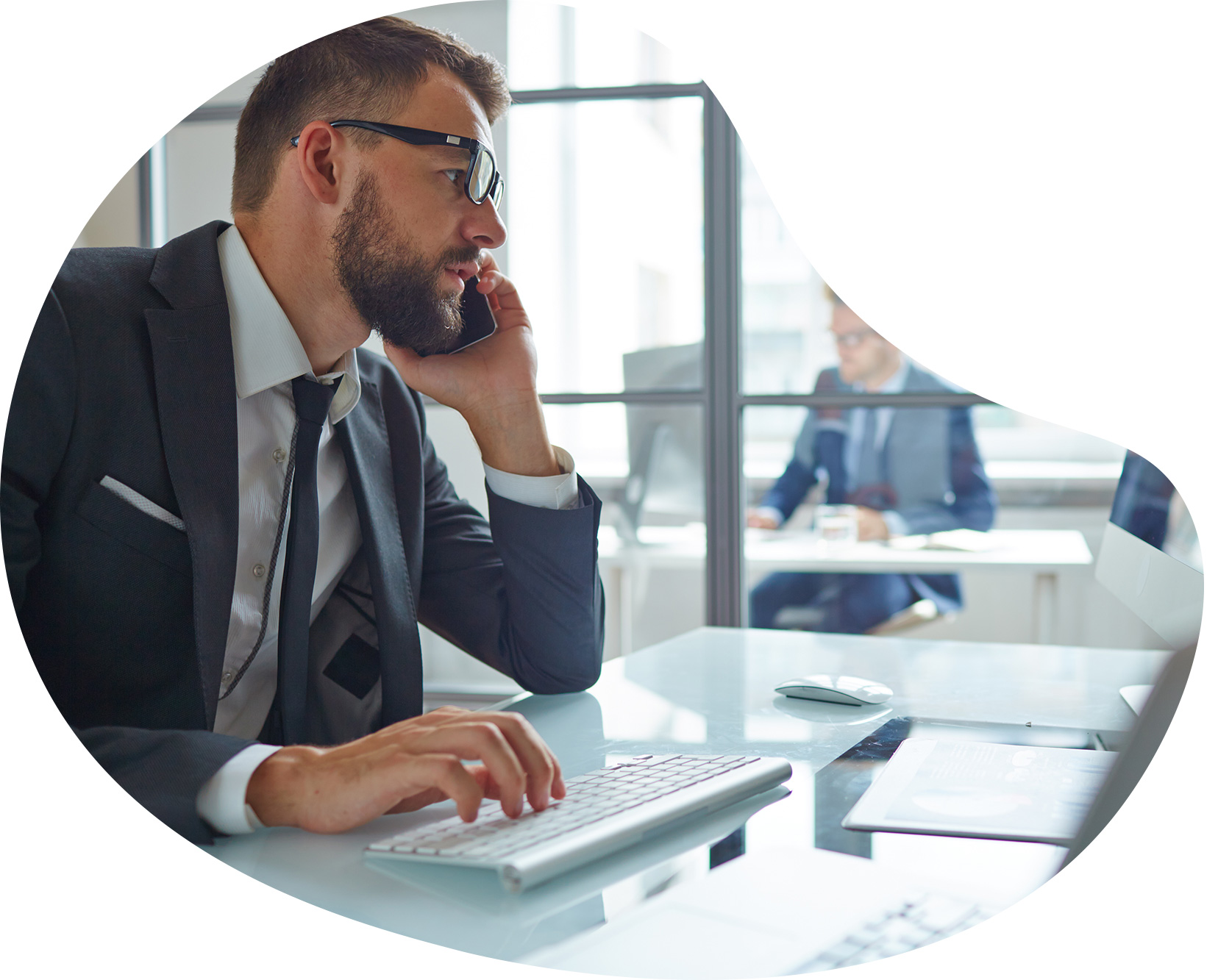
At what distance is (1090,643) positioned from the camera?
3.67 metres

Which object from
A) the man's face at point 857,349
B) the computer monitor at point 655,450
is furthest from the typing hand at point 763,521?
the man's face at point 857,349

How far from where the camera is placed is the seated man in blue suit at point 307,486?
754mm

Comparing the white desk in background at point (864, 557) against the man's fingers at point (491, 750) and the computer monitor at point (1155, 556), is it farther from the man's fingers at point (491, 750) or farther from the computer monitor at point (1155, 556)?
the man's fingers at point (491, 750)

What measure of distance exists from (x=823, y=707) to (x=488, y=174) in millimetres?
693

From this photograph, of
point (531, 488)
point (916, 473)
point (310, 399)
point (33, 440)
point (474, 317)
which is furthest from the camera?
point (916, 473)

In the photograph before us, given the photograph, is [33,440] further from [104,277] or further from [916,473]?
[916,473]

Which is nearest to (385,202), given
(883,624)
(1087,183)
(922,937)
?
(1087,183)

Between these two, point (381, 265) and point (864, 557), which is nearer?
point (381, 265)

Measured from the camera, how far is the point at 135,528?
3.15ft

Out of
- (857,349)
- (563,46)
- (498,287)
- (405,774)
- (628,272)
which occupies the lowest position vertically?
(405,774)

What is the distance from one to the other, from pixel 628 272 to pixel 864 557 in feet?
3.78

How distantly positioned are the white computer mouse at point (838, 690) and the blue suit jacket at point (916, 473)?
236 centimetres

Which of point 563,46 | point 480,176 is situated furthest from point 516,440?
point 563,46

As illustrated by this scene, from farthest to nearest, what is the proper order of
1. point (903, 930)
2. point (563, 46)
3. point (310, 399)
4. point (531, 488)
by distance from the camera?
point (563, 46)
point (531, 488)
point (310, 399)
point (903, 930)
